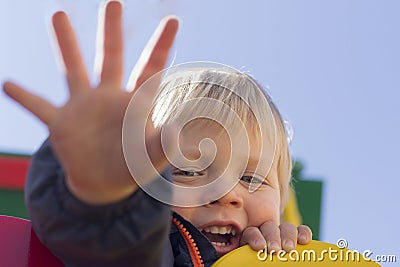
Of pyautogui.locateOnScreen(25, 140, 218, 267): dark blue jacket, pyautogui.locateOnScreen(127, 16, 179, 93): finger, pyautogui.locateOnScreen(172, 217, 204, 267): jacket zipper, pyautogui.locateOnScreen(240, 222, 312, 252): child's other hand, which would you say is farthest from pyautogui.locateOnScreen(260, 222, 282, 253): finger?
pyautogui.locateOnScreen(127, 16, 179, 93): finger

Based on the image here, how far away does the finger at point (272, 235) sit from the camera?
854 mm

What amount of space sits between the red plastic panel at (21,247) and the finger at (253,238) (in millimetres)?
239

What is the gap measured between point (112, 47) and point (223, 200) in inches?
15.3

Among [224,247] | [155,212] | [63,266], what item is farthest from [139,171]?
[224,247]

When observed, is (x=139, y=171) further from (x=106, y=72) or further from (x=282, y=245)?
(x=282, y=245)

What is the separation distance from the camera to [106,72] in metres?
0.54

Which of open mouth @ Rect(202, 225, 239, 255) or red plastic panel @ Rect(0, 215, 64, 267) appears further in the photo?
open mouth @ Rect(202, 225, 239, 255)

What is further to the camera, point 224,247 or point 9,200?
point 9,200

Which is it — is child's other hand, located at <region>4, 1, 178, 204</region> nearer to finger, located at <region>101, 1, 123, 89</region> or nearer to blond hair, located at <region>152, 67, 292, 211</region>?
finger, located at <region>101, 1, 123, 89</region>

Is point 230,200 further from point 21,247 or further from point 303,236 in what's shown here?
point 21,247

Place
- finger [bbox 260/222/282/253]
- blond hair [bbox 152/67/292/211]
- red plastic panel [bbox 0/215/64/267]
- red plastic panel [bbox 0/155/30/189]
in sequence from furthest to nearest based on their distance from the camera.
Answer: red plastic panel [bbox 0/155/30/189], blond hair [bbox 152/67/292/211], finger [bbox 260/222/282/253], red plastic panel [bbox 0/215/64/267]

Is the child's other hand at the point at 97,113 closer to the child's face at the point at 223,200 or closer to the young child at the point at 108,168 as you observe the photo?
the young child at the point at 108,168

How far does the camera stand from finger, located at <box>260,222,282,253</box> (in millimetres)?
854

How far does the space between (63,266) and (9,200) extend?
1319 mm
